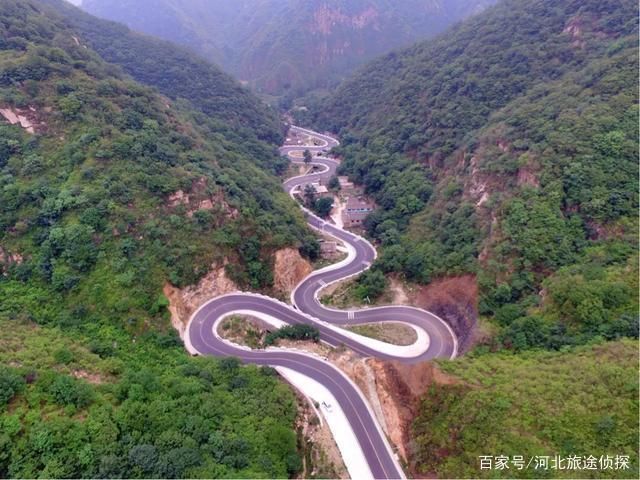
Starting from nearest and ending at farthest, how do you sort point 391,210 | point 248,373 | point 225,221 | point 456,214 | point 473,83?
point 248,373 < point 225,221 < point 456,214 < point 391,210 < point 473,83

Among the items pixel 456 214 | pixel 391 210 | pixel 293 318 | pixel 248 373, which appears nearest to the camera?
pixel 248 373

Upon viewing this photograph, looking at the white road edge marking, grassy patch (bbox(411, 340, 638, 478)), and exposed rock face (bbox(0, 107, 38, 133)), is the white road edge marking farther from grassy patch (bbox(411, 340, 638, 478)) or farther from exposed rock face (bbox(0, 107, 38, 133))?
exposed rock face (bbox(0, 107, 38, 133))

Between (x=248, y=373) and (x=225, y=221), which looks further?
(x=225, y=221)

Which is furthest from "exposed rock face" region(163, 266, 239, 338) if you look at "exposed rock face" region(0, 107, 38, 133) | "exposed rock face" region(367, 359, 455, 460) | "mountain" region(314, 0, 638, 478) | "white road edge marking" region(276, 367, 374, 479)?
"exposed rock face" region(0, 107, 38, 133)

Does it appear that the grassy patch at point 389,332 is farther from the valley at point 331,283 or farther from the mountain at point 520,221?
the mountain at point 520,221

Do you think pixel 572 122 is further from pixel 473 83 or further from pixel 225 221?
pixel 225 221

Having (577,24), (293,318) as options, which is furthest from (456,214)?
(577,24)

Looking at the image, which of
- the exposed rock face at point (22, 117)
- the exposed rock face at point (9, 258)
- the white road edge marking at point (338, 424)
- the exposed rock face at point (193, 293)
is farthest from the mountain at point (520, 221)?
the exposed rock face at point (22, 117)
